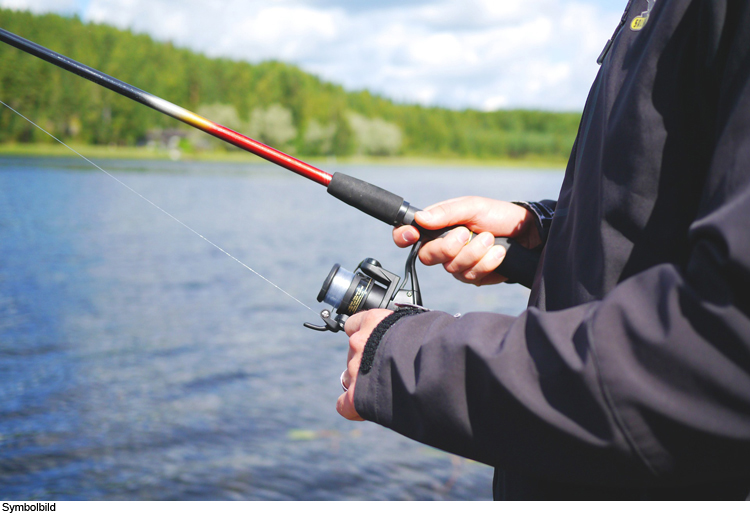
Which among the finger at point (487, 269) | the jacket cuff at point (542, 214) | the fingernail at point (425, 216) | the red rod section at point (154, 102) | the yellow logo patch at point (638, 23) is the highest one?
the yellow logo patch at point (638, 23)

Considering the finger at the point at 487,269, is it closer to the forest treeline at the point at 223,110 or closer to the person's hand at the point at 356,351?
the person's hand at the point at 356,351

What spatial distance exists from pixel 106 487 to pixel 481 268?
124 inches

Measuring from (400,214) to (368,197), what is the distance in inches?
5.0

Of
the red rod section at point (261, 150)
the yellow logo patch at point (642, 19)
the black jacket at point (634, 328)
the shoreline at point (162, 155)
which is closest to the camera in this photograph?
the black jacket at point (634, 328)

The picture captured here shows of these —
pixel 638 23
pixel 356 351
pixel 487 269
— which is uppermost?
pixel 638 23

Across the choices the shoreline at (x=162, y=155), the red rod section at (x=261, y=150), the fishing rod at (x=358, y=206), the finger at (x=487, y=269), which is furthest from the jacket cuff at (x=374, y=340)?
the shoreline at (x=162, y=155)

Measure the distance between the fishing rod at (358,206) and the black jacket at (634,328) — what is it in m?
0.61

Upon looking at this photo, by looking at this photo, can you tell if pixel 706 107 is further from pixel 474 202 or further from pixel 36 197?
pixel 36 197

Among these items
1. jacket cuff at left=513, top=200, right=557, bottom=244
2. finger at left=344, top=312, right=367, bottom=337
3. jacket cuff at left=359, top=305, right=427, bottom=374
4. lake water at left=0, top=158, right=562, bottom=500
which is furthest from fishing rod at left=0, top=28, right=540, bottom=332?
lake water at left=0, top=158, right=562, bottom=500

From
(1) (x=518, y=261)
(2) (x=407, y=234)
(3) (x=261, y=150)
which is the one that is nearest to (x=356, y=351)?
(2) (x=407, y=234)

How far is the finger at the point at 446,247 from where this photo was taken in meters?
1.80

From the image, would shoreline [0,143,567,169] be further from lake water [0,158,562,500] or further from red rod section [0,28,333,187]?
red rod section [0,28,333,187]

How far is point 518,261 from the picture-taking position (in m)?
1.82

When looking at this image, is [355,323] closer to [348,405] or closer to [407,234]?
[348,405]
